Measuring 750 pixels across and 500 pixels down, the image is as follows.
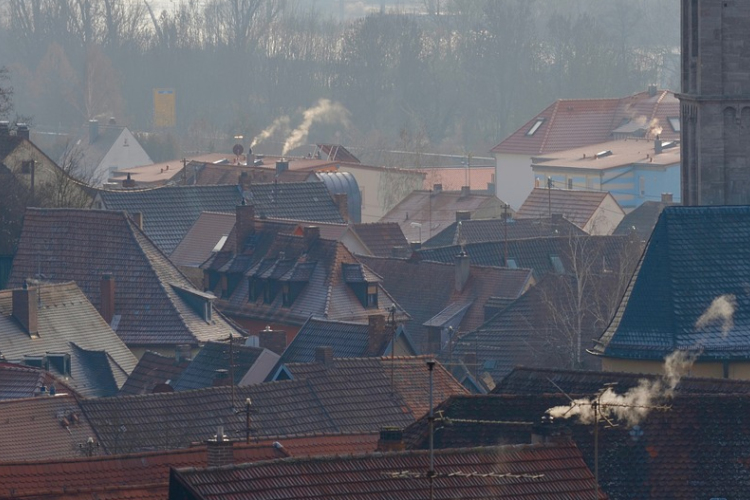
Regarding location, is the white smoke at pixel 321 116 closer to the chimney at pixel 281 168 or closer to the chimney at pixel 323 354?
the chimney at pixel 281 168

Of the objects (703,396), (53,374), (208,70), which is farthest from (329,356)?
(208,70)

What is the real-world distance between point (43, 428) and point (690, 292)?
11177 mm

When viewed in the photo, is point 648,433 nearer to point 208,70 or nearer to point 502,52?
point 502,52

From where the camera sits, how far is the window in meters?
62.7

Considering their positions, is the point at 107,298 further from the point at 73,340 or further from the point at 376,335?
the point at 376,335

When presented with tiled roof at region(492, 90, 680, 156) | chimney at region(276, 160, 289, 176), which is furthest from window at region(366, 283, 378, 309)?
tiled roof at region(492, 90, 680, 156)

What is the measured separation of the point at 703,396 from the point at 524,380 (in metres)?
3.70

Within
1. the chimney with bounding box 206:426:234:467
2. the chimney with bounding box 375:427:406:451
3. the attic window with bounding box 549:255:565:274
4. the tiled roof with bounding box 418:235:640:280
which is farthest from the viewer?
the tiled roof with bounding box 418:235:640:280

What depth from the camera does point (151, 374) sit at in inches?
2048

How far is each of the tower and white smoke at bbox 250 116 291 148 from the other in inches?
3555

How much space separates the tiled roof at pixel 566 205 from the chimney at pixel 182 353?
97.6 ft

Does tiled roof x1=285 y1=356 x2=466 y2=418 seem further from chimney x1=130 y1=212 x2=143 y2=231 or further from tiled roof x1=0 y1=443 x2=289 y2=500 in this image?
chimney x1=130 y1=212 x2=143 y2=231

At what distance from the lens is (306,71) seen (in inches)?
6673

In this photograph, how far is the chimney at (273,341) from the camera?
53375 millimetres
